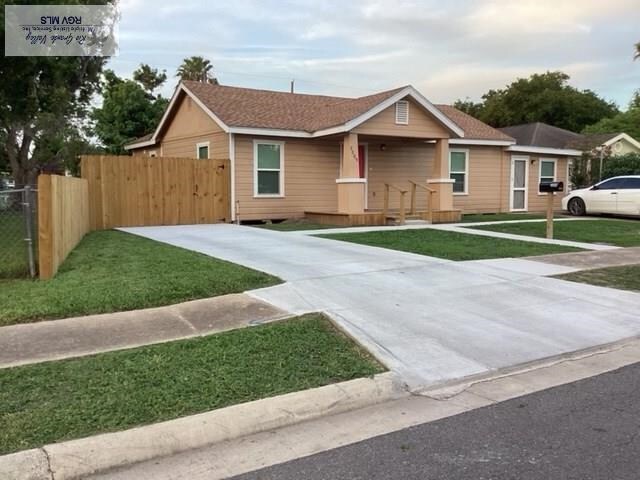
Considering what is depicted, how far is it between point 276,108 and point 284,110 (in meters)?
0.27

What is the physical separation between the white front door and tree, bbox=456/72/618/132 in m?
30.0

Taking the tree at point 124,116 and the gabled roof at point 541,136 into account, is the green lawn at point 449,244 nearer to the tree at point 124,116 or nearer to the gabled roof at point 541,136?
the gabled roof at point 541,136

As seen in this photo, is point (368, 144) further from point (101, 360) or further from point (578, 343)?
point (101, 360)

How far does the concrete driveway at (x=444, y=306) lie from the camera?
5645 mm

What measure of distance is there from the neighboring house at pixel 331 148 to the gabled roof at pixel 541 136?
5.37 meters

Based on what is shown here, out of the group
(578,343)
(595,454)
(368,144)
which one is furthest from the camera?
(368,144)

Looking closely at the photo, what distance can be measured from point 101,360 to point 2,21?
34.0 ft

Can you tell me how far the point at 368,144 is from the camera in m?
19.8

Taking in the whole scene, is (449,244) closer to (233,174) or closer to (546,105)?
(233,174)

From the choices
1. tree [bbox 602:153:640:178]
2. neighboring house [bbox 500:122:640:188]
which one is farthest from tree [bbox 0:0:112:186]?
tree [bbox 602:153:640:178]

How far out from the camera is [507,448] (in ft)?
12.4

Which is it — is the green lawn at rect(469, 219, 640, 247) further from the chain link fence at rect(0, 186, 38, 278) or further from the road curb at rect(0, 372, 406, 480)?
the chain link fence at rect(0, 186, 38, 278)

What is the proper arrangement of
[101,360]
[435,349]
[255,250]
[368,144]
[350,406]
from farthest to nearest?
[368,144]
[255,250]
[435,349]
[101,360]
[350,406]

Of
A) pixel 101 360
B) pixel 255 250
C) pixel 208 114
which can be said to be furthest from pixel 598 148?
pixel 101 360
